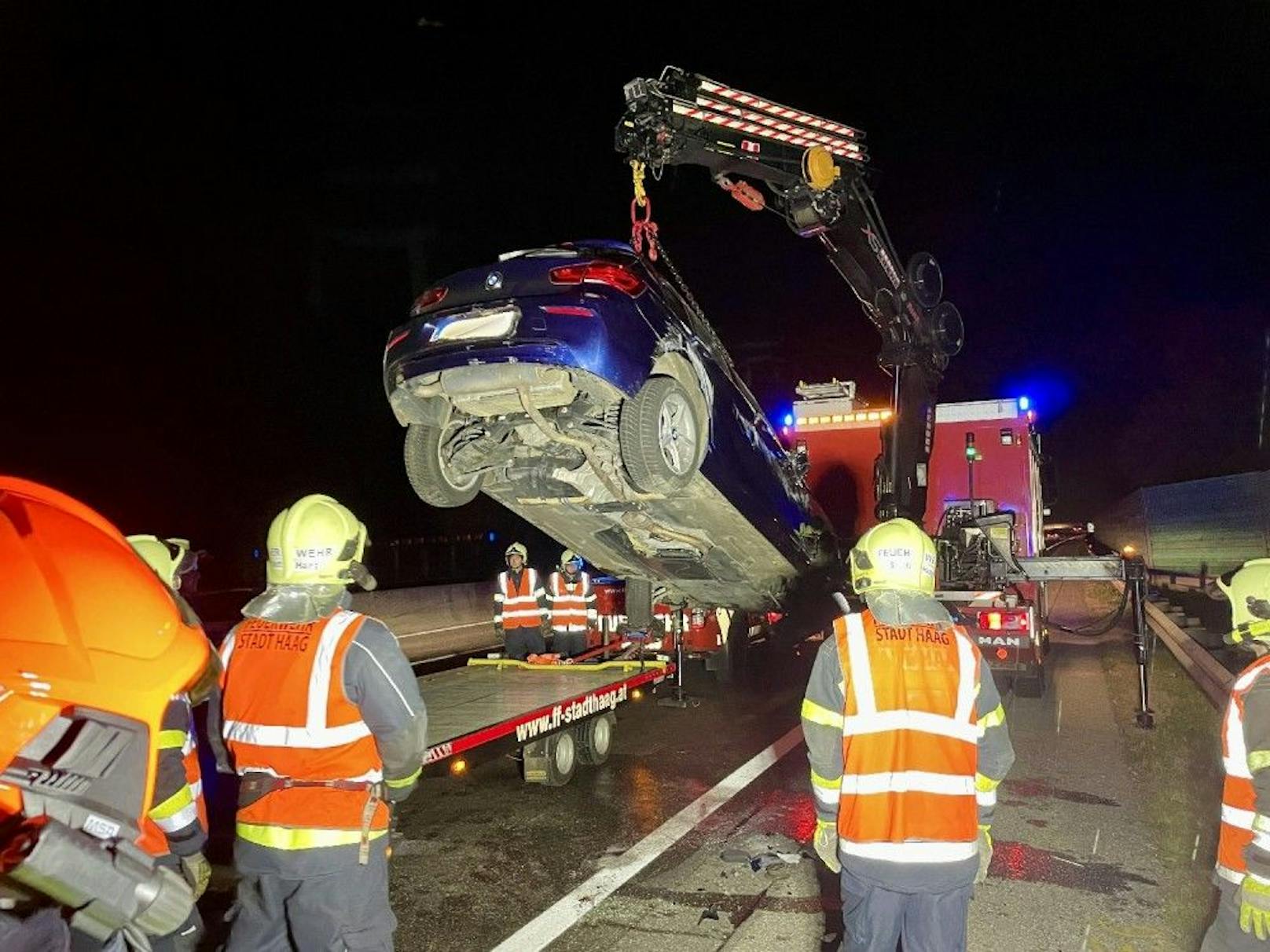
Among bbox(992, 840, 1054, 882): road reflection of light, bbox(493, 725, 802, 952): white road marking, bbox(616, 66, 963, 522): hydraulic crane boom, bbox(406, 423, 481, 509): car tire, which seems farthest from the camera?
bbox(616, 66, 963, 522): hydraulic crane boom

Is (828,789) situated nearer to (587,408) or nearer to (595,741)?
(587,408)

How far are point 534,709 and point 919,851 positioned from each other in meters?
3.62

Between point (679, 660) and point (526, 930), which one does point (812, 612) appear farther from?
point (526, 930)

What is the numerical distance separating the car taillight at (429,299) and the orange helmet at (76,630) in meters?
3.67

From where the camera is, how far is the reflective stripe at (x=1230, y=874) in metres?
2.64

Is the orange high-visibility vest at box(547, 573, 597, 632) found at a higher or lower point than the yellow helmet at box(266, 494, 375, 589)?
lower

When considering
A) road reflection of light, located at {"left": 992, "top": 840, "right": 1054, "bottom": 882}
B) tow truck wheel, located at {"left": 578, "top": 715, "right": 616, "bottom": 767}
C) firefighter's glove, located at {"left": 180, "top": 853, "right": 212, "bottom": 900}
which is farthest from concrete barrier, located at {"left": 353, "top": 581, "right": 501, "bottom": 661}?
firefighter's glove, located at {"left": 180, "top": 853, "right": 212, "bottom": 900}

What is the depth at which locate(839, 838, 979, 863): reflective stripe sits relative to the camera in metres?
2.65

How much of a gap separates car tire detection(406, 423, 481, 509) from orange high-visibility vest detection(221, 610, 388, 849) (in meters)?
2.87

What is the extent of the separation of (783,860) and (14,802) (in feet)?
14.2

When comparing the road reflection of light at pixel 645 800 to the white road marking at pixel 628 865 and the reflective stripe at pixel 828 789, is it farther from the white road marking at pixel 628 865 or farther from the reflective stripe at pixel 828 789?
the reflective stripe at pixel 828 789

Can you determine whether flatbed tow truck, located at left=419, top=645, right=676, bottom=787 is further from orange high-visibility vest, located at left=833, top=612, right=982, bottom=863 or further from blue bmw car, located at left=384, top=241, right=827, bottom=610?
orange high-visibility vest, located at left=833, top=612, right=982, bottom=863

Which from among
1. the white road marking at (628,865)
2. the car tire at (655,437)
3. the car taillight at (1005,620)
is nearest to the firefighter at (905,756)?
the white road marking at (628,865)

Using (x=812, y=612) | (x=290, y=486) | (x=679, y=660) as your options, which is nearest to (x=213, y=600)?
(x=679, y=660)
